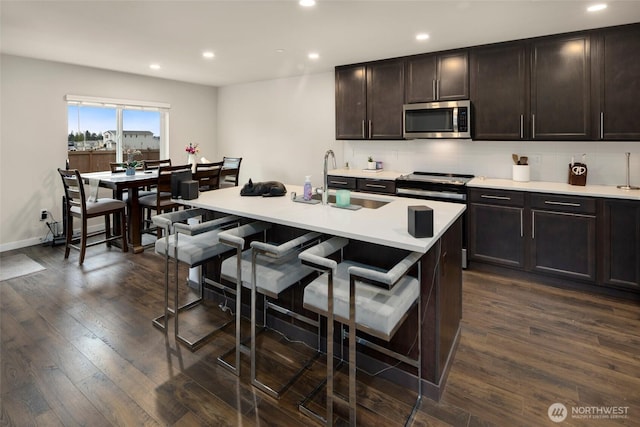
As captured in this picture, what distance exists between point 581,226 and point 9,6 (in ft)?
16.8

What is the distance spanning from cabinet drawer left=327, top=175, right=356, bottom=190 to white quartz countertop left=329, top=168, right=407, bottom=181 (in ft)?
0.21

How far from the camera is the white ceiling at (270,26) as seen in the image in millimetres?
2857

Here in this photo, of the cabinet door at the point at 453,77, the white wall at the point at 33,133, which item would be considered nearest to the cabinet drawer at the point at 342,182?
the cabinet door at the point at 453,77

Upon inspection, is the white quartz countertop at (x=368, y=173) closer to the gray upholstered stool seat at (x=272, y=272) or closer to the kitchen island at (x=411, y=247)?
the kitchen island at (x=411, y=247)

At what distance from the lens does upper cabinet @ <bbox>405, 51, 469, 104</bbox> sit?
4016 mm

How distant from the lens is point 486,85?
389 centimetres

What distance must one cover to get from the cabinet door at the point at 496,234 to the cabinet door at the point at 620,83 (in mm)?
1084

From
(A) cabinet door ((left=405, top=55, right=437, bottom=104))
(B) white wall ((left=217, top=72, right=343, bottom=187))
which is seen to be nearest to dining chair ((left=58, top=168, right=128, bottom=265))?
(B) white wall ((left=217, top=72, right=343, bottom=187))

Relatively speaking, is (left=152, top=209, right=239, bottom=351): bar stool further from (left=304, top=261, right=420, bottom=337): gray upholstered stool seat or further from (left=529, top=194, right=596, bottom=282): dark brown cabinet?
(left=529, top=194, right=596, bottom=282): dark brown cabinet

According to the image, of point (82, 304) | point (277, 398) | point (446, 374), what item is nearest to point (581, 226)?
point (446, 374)

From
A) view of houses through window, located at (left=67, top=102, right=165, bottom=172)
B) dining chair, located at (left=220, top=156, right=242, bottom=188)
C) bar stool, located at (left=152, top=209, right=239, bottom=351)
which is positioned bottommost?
bar stool, located at (left=152, top=209, right=239, bottom=351)

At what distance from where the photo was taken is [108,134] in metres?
5.60

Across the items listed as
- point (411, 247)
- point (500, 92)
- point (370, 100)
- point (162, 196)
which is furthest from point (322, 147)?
point (411, 247)

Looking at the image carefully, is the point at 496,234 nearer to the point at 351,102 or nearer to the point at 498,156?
the point at 498,156
